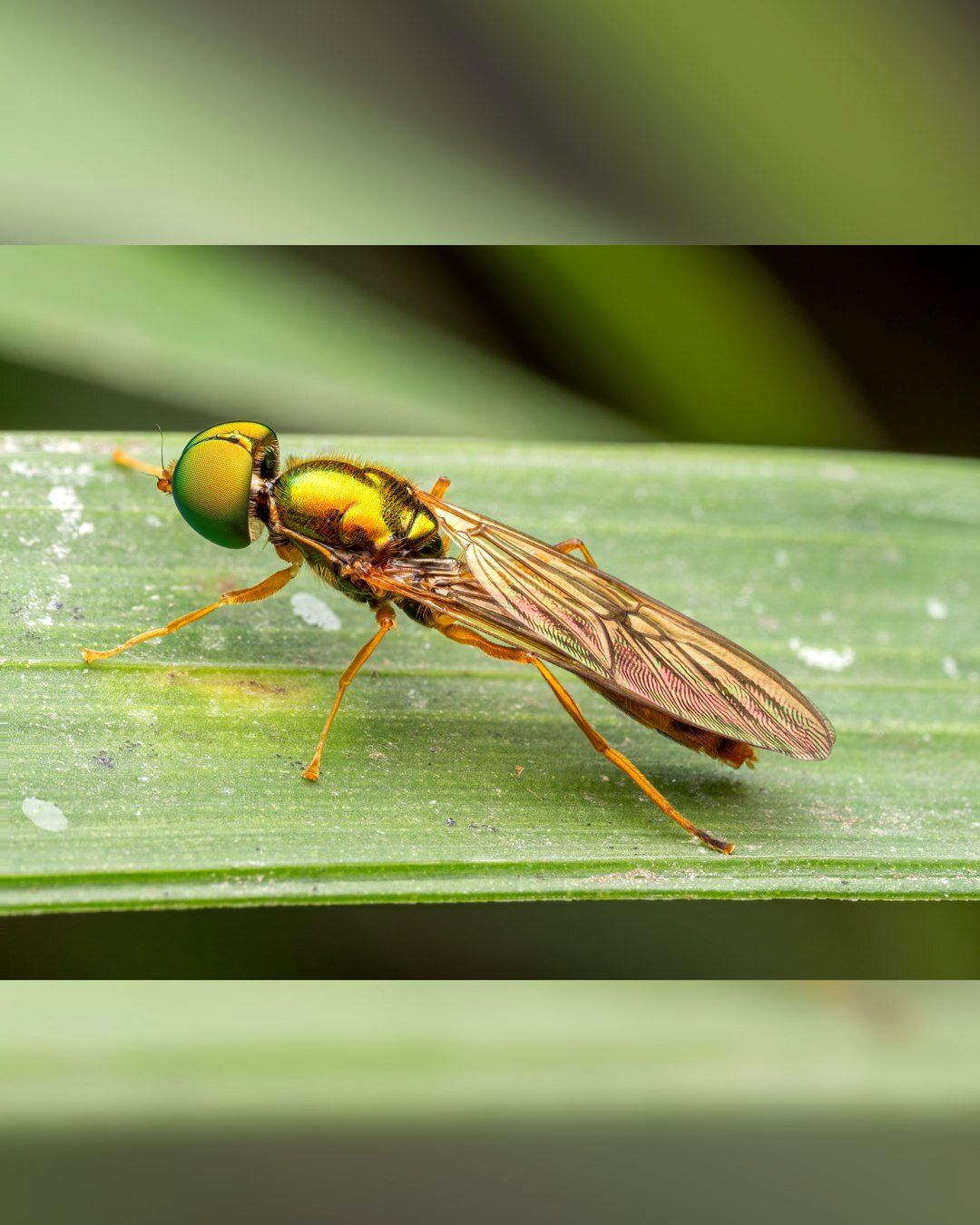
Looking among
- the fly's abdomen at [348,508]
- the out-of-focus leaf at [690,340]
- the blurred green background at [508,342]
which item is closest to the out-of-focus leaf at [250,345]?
the blurred green background at [508,342]

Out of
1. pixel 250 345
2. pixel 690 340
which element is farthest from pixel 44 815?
pixel 690 340

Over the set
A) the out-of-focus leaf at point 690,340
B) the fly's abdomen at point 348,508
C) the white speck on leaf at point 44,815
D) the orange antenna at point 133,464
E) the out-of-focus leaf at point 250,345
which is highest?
the out-of-focus leaf at point 690,340

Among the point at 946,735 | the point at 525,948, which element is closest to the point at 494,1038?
the point at 525,948

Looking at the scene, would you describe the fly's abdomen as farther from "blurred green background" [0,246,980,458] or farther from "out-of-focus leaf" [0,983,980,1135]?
"out-of-focus leaf" [0,983,980,1135]

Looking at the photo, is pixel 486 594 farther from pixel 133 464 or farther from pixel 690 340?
pixel 690 340

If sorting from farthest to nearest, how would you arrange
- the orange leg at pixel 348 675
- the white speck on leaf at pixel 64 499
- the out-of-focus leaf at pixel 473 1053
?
1. the white speck on leaf at pixel 64 499
2. the orange leg at pixel 348 675
3. the out-of-focus leaf at pixel 473 1053

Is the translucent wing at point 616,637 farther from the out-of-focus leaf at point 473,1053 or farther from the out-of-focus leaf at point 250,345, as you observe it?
the out-of-focus leaf at point 250,345
